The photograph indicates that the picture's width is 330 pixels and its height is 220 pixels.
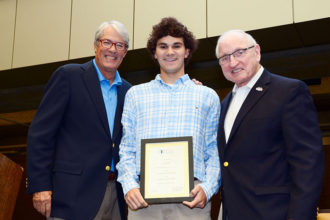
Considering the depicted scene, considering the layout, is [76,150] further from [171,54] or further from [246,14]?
[246,14]

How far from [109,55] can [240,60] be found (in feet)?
2.56

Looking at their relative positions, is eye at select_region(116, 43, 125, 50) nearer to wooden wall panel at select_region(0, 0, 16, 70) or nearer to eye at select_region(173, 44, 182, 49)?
eye at select_region(173, 44, 182, 49)

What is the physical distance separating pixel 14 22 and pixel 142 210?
14.0 ft

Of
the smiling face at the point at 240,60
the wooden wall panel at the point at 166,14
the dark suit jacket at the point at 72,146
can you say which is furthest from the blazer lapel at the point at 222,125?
the wooden wall panel at the point at 166,14

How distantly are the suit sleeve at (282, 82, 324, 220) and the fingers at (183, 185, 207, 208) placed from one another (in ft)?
1.23

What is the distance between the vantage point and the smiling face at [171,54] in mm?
2158

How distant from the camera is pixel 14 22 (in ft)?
17.8

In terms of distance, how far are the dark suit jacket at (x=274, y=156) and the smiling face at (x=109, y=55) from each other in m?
0.81

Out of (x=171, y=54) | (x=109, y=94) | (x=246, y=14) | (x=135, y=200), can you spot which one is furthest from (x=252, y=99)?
(x=246, y=14)

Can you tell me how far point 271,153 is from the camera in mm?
1861

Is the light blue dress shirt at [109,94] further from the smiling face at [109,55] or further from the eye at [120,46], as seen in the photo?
the eye at [120,46]

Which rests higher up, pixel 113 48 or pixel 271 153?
pixel 113 48

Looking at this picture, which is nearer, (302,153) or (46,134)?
(302,153)

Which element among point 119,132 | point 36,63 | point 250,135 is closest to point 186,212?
point 250,135
